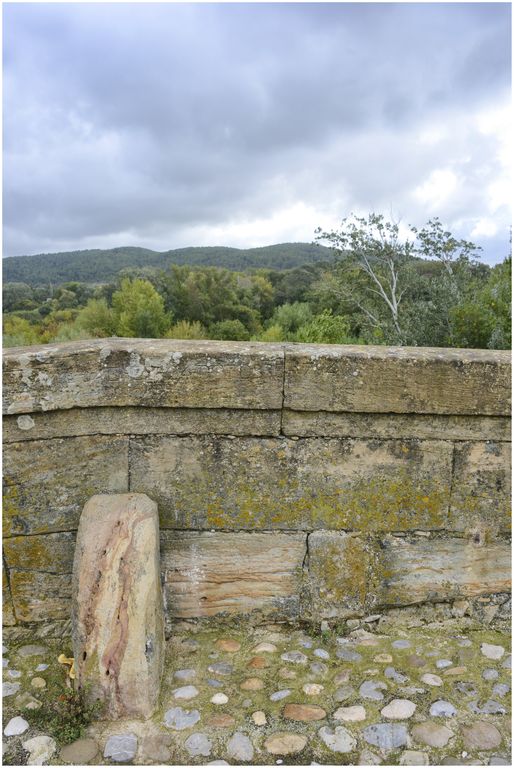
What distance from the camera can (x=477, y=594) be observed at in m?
2.78

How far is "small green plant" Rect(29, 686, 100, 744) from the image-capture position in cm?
199

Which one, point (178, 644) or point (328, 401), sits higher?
point (328, 401)

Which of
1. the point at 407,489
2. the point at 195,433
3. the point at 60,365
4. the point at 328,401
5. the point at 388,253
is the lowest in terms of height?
the point at 407,489

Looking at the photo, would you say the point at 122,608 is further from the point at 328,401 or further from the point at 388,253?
the point at 388,253

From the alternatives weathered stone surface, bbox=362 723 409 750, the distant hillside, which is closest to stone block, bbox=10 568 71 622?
weathered stone surface, bbox=362 723 409 750

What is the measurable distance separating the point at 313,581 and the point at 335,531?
0.28 metres

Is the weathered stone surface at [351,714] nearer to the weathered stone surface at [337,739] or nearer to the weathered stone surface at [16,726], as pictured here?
the weathered stone surface at [337,739]

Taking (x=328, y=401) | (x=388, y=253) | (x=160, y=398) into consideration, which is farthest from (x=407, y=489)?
(x=388, y=253)

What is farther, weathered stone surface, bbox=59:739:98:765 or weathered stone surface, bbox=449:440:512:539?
weathered stone surface, bbox=449:440:512:539

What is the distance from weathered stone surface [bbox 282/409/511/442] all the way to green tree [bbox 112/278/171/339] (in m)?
27.8

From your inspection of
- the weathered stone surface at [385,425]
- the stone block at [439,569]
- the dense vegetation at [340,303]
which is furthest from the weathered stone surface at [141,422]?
the dense vegetation at [340,303]

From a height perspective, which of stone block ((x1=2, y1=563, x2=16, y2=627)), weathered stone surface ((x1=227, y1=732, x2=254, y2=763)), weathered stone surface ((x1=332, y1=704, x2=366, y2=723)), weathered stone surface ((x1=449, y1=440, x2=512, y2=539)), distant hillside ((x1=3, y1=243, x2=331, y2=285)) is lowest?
weathered stone surface ((x1=227, y1=732, x2=254, y2=763))

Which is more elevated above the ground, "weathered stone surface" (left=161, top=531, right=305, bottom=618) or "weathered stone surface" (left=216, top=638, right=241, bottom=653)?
"weathered stone surface" (left=161, top=531, right=305, bottom=618)

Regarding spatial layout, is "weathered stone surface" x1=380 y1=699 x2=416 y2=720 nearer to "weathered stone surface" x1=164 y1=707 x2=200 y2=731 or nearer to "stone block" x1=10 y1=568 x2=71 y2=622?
"weathered stone surface" x1=164 y1=707 x2=200 y2=731
